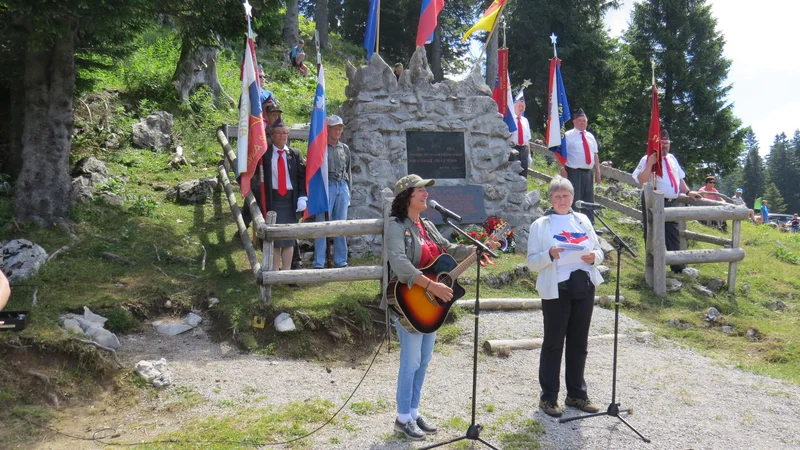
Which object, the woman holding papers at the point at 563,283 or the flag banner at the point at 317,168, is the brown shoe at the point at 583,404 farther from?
the flag banner at the point at 317,168

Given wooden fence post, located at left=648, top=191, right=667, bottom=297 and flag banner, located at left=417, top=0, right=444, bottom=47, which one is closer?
wooden fence post, located at left=648, top=191, right=667, bottom=297

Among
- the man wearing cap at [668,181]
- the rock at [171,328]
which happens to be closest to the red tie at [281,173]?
the rock at [171,328]

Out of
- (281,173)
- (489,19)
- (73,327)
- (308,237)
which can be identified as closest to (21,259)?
(73,327)

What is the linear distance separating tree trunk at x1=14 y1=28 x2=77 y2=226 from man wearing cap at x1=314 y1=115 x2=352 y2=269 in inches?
131

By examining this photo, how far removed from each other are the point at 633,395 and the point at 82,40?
26.0 ft

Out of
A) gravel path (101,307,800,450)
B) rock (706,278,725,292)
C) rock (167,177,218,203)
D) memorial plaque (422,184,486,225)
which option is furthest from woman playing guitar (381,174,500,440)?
Result: rock (167,177,218,203)

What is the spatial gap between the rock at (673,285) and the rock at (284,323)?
18.3 feet

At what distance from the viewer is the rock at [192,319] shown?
21.9 feet

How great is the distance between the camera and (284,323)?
21.4 feet

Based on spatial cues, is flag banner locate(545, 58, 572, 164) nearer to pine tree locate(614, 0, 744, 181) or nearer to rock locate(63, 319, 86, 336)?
rock locate(63, 319, 86, 336)

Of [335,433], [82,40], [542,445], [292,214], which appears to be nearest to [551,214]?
[542,445]

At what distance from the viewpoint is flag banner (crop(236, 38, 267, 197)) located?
742 cm

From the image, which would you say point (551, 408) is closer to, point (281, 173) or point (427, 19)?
point (281, 173)

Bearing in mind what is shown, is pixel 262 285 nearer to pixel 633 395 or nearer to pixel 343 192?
pixel 343 192
